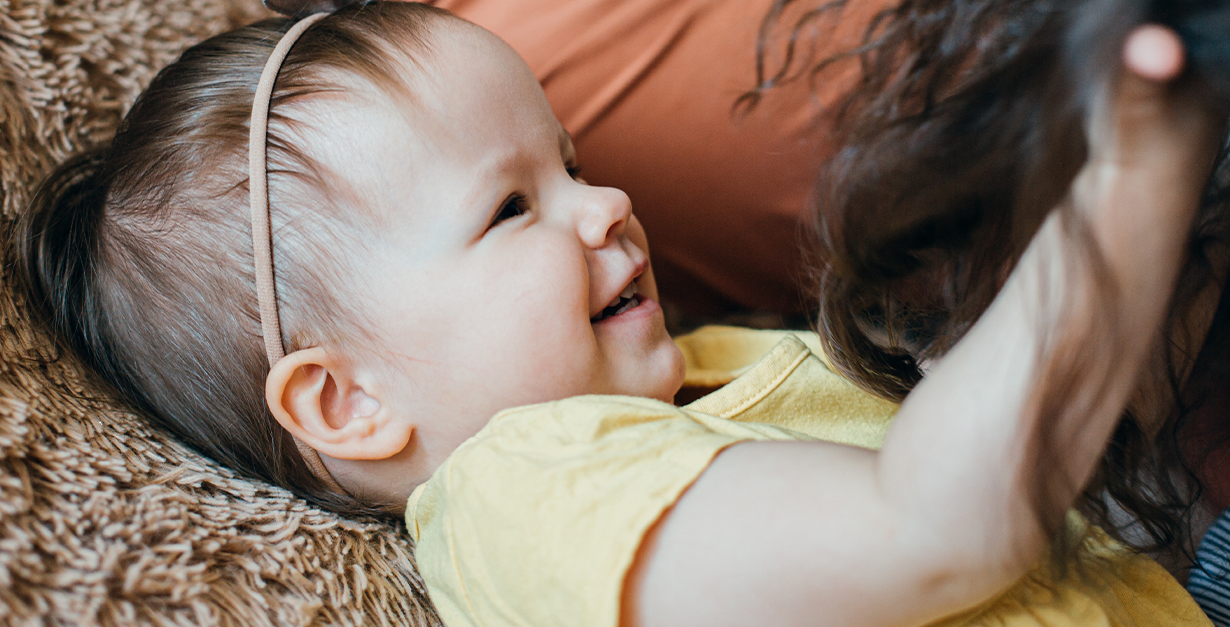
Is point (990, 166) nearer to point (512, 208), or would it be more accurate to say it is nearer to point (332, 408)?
point (512, 208)

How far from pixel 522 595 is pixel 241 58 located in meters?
0.61

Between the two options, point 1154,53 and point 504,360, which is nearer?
point 1154,53

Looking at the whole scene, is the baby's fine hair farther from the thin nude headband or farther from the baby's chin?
the baby's chin

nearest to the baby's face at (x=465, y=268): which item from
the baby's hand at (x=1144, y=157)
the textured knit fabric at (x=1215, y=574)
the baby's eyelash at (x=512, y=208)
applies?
the baby's eyelash at (x=512, y=208)

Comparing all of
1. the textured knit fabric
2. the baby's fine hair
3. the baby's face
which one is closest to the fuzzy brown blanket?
the baby's fine hair

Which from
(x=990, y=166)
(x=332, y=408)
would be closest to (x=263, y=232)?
(x=332, y=408)

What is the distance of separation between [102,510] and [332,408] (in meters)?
0.20

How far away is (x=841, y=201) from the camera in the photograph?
1.65 feet

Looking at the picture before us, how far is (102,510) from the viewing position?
1.95ft

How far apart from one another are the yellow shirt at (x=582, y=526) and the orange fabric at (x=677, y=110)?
342 millimetres

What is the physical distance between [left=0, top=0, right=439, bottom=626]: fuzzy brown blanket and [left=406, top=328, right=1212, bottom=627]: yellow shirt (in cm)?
8

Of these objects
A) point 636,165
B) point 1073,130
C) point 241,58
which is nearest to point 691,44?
point 636,165

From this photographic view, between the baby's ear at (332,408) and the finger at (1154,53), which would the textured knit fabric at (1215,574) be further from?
the baby's ear at (332,408)

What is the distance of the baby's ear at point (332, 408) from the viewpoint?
2.33 feet
